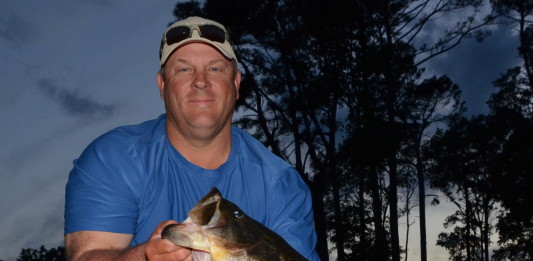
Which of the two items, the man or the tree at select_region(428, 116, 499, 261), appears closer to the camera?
the man

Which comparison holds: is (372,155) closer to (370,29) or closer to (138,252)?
(370,29)

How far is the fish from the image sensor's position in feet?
6.24

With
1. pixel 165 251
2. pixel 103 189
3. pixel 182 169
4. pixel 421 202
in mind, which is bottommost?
pixel 165 251

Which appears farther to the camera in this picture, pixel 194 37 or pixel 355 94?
pixel 355 94

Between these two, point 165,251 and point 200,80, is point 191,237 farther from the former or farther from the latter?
point 200,80

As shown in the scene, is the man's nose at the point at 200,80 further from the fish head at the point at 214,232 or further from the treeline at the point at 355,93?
the treeline at the point at 355,93

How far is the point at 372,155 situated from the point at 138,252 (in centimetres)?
2094

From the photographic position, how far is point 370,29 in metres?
24.0

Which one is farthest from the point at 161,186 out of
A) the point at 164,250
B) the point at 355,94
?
the point at 355,94

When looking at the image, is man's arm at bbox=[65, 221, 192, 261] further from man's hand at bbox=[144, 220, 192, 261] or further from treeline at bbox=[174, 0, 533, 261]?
treeline at bbox=[174, 0, 533, 261]

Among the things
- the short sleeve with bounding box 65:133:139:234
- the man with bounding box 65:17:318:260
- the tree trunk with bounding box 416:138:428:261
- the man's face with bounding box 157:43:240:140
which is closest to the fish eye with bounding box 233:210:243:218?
the man with bounding box 65:17:318:260

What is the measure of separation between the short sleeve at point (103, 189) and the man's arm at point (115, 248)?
0.04m

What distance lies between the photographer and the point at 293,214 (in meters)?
3.89

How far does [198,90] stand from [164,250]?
1639 mm
